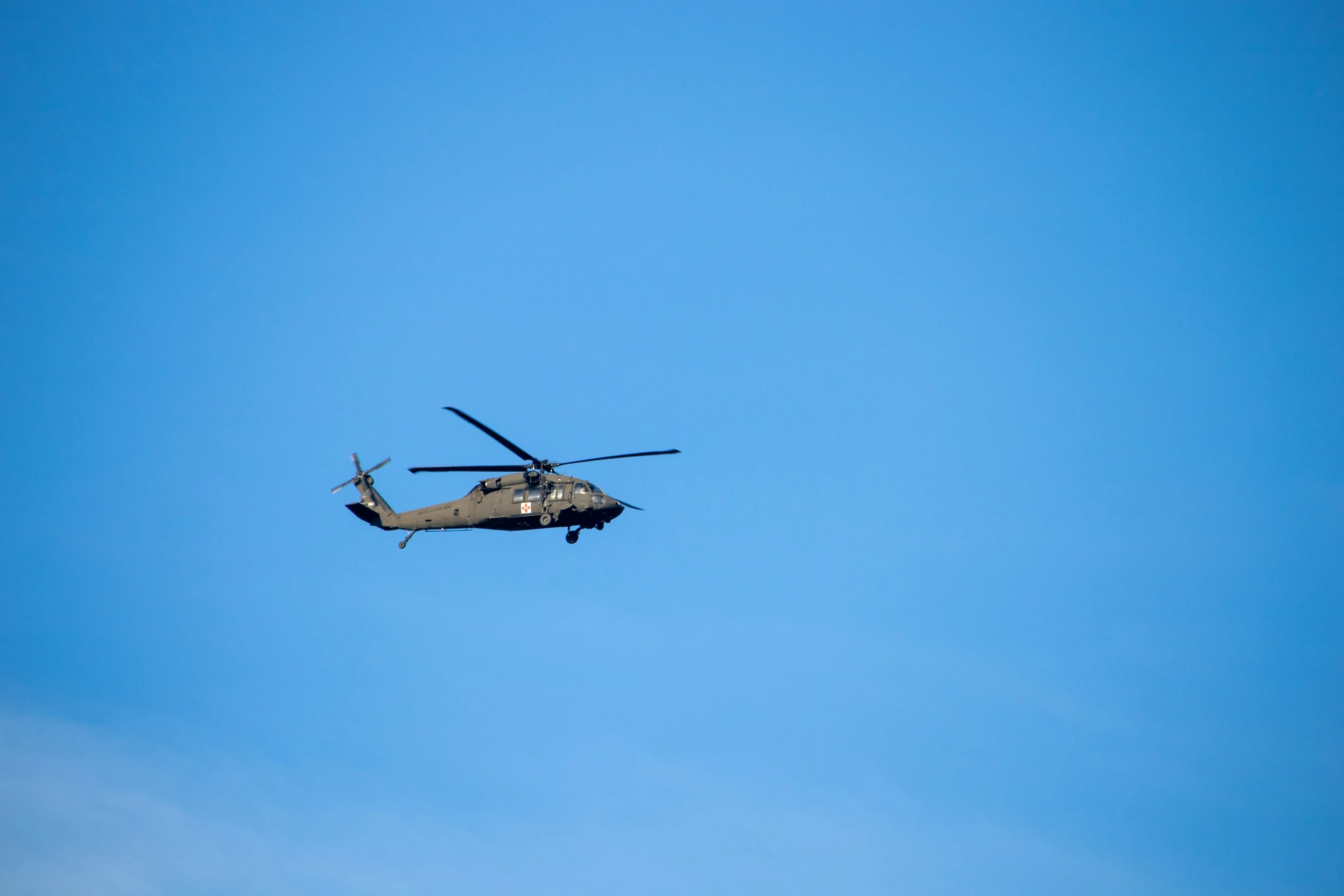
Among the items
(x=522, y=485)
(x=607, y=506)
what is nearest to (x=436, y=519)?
(x=522, y=485)

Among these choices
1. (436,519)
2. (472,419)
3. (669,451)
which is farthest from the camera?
(436,519)

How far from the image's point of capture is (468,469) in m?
60.4

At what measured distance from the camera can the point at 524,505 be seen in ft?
209

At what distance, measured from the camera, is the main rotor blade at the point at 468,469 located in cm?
5850

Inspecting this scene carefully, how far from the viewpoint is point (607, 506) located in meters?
62.6

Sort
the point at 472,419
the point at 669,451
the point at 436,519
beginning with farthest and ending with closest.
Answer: the point at 436,519
the point at 669,451
the point at 472,419

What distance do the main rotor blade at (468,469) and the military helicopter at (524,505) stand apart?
0.04 m

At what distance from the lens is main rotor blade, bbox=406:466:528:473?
58.5 meters

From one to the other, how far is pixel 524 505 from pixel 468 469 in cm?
440

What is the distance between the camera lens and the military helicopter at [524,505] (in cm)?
6247

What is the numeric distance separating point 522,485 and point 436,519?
553cm

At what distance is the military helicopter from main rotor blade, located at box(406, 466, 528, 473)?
38mm

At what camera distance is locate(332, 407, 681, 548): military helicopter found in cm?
6247

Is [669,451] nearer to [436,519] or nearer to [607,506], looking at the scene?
[607,506]
